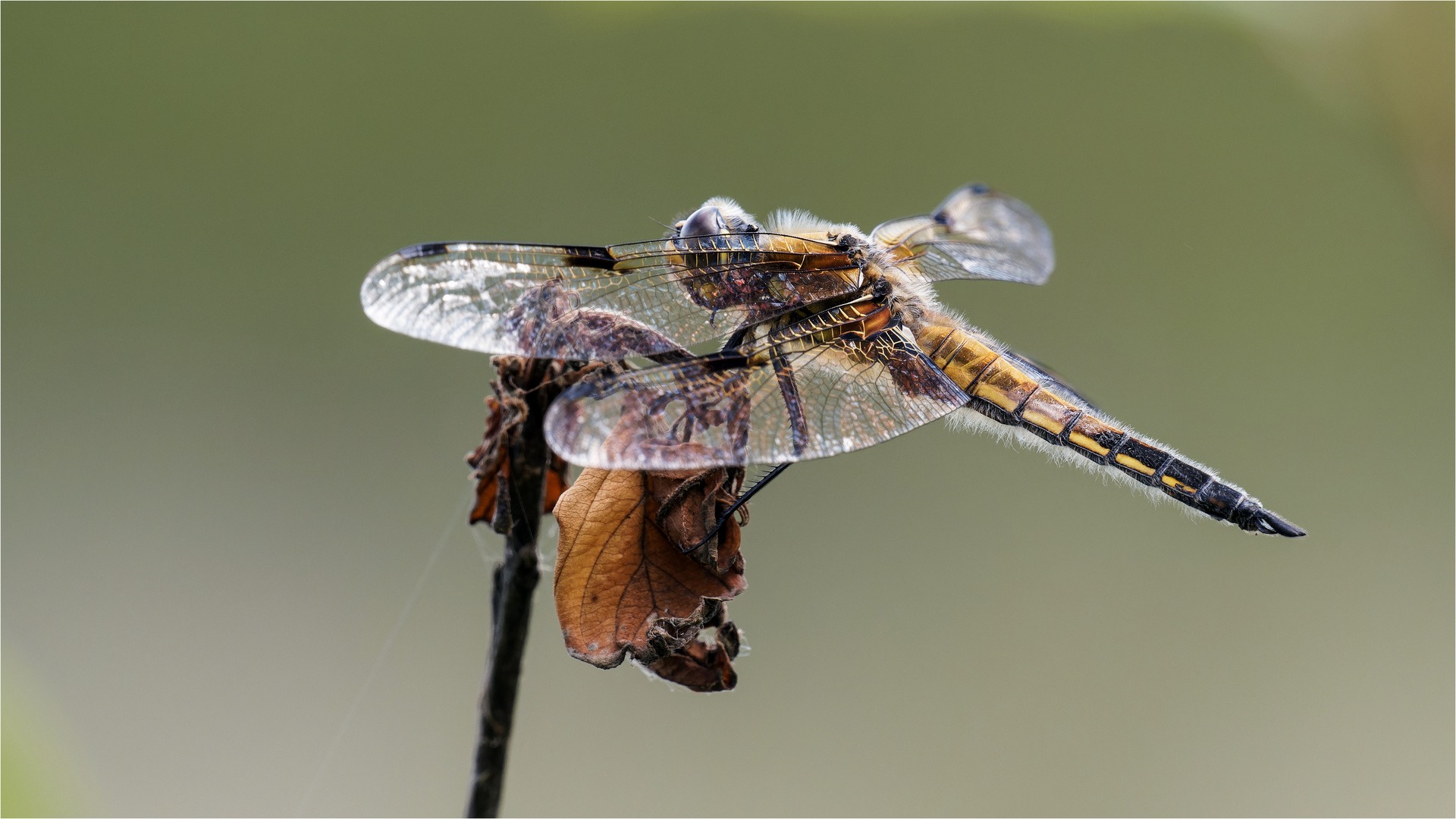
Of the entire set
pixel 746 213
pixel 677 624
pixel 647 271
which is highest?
pixel 746 213

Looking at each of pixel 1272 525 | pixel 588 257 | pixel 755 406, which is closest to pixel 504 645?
pixel 755 406

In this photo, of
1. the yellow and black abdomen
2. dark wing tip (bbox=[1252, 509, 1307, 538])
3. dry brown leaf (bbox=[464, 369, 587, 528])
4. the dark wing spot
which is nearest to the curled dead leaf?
dry brown leaf (bbox=[464, 369, 587, 528])

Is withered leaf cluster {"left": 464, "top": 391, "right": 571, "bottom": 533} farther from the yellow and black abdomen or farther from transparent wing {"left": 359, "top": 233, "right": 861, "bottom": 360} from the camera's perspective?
the yellow and black abdomen

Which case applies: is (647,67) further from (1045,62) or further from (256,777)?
(256,777)

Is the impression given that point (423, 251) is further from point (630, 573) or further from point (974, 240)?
point (974, 240)

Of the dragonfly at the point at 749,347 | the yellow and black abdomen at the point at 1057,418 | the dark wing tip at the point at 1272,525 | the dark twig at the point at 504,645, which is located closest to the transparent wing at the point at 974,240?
the dragonfly at the point at 749,347

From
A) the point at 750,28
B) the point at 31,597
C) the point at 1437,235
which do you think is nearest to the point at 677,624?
the point at 31,597
